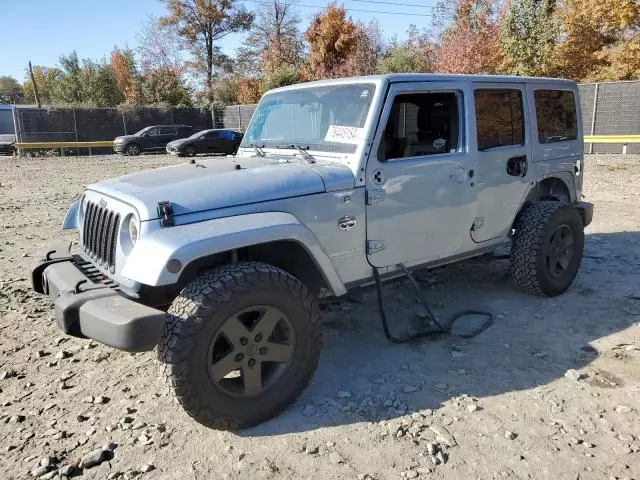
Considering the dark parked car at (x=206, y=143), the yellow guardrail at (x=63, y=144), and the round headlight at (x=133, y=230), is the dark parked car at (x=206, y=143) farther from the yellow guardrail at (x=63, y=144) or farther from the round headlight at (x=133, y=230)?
the round headlight at (x=133, y=230)

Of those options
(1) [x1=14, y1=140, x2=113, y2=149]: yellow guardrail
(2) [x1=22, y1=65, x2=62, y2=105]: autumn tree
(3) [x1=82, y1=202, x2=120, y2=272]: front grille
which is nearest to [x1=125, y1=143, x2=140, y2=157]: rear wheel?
(1) [x1=14, y1=140, x2=113, y2=149]: yellow guardrail

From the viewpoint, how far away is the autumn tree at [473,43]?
25031 mm

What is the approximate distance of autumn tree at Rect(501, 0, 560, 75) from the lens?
77.5ft

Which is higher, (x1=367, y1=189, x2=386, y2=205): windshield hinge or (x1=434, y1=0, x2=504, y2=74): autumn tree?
(x1=434, y1=0, x2=504, y2=74): autumn tree

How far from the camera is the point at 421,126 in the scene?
156 inches

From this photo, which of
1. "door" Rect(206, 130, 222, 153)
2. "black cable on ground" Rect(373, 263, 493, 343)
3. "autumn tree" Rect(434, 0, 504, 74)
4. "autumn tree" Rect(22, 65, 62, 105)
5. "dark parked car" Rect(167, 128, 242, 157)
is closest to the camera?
"black cable on ground" Rect(373, 263, 493, 343)

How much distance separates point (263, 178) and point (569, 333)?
108 inches

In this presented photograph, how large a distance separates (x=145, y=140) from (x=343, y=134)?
78.1 ft

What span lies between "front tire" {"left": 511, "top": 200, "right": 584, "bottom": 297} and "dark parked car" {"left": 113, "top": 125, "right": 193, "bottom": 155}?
23.4m

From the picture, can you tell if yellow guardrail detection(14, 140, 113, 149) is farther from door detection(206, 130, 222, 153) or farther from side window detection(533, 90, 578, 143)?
side window detection(533, 90, 578, 143)

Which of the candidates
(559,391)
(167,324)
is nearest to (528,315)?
(559,391)

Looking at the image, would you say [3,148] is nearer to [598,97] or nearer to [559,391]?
[598,97]

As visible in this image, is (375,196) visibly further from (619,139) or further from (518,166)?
(619,139)

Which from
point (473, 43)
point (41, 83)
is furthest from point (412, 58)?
point (41, 83)
